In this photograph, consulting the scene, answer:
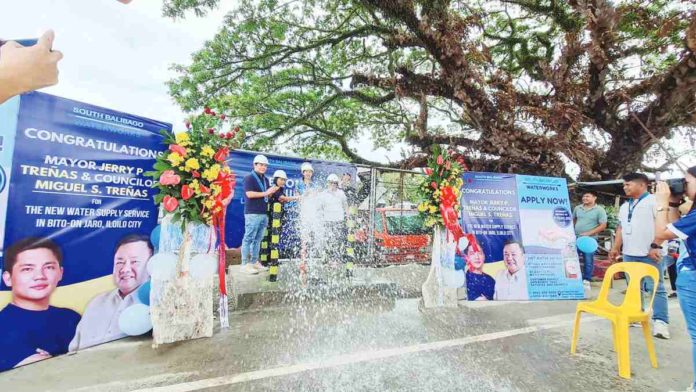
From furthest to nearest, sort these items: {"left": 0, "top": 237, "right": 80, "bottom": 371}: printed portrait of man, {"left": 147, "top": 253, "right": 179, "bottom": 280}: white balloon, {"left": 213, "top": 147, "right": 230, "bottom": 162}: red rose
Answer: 1. {"left": 213, "top": 147, "right": 230, "bottom": 162}: red rose
2. {"left": 147, "top": 253, "right": 179, "bottom": 280}: white balloon
3. {"left": 0, "top": 237, "right": 80, "bottom": 371}: printed portrait of man

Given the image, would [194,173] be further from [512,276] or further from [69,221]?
[512,276]

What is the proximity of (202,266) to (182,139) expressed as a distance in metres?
1.39

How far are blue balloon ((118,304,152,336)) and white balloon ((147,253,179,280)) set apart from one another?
0.42 metres

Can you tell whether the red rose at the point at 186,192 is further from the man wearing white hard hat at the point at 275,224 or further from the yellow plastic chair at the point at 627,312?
the yellow plastic chair at the point at 627,312

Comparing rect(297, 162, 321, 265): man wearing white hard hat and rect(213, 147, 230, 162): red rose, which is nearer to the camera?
rect(213, 147, 230, 162): red rose

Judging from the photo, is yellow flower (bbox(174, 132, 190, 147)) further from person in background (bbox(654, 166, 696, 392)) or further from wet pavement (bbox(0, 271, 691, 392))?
person in background (bbox(654, 166, 696, 392))

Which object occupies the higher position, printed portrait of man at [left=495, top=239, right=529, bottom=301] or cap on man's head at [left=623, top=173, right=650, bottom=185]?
cap on man's head at [left=623, top=173, right=650, bottom=185]

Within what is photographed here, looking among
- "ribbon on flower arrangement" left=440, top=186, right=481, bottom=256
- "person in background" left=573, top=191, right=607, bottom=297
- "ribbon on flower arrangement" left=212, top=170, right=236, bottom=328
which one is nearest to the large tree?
"person in background" left=573, top=191, right=607, bottom=297

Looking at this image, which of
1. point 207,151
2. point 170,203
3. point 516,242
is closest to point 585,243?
point 516,242

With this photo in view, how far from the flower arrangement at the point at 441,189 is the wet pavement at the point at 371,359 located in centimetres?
150

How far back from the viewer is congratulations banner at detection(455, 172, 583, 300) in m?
5.39

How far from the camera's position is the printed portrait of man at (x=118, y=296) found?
131 inches

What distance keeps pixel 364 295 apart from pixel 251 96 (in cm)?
878

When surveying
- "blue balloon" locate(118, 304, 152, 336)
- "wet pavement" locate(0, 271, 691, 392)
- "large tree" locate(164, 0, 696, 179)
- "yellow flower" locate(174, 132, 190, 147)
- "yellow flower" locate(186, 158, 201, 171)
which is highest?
"large tree" locate(164, 0, 696, 179)
